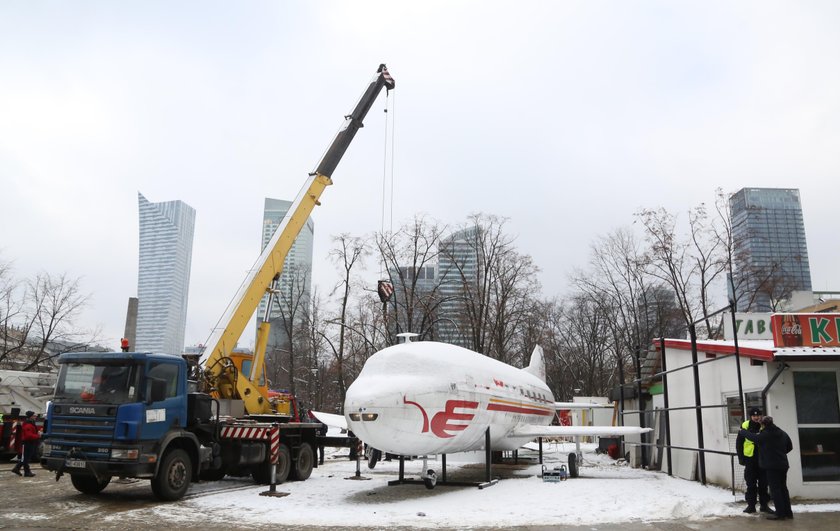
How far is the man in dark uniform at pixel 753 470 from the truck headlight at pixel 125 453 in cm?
1075

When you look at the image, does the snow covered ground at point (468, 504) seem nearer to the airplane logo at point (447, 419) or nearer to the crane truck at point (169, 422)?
the crane truck at point (169, 422)

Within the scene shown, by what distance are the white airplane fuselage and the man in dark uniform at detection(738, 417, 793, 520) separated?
5.74 m

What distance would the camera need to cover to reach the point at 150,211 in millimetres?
98938

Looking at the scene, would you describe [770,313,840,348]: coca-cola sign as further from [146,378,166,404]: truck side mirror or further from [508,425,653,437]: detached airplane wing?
[146,378,166,404]: truck side mirror

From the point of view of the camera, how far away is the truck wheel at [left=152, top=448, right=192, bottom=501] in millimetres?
11453

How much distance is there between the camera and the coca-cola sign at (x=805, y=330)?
11727 mm

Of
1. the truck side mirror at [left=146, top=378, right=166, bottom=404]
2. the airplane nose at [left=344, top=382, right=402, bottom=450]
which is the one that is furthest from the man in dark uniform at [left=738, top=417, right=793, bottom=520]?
the truck side mirror at [left=146, top=378, right=166, bottom=404]

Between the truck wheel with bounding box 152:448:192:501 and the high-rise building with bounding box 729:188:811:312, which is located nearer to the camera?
the truck wheel with bounding box 152:448:192:501

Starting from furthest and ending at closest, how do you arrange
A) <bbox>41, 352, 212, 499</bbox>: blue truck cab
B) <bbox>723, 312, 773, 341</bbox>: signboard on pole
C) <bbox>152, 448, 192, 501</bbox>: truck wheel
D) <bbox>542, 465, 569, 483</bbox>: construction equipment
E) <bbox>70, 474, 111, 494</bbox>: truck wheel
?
<bbox>542, 465, 569, 483</bbox>: construction equipment
<bbox>723, 312, 773, 341</bbox>: signboard on pole
<bbox>70, 474, 111, 494</bbox>: truck wheel
<bbox>152, 448, 192, 501</bbox>: truck wheel
<bbox>41, 352, 212, 499</bbox>: blue truck cab

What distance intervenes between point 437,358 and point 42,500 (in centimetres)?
809

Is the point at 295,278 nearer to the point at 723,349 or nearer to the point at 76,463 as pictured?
the point at 76,463

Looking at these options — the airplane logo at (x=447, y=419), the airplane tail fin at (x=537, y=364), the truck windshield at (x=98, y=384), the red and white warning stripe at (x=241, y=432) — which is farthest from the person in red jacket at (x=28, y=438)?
the airplane tail fin at (x=537, y=364)

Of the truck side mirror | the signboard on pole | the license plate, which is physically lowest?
the license plate

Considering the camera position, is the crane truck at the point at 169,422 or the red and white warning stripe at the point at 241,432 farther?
the red and white warning stripe at the point at 241,432
